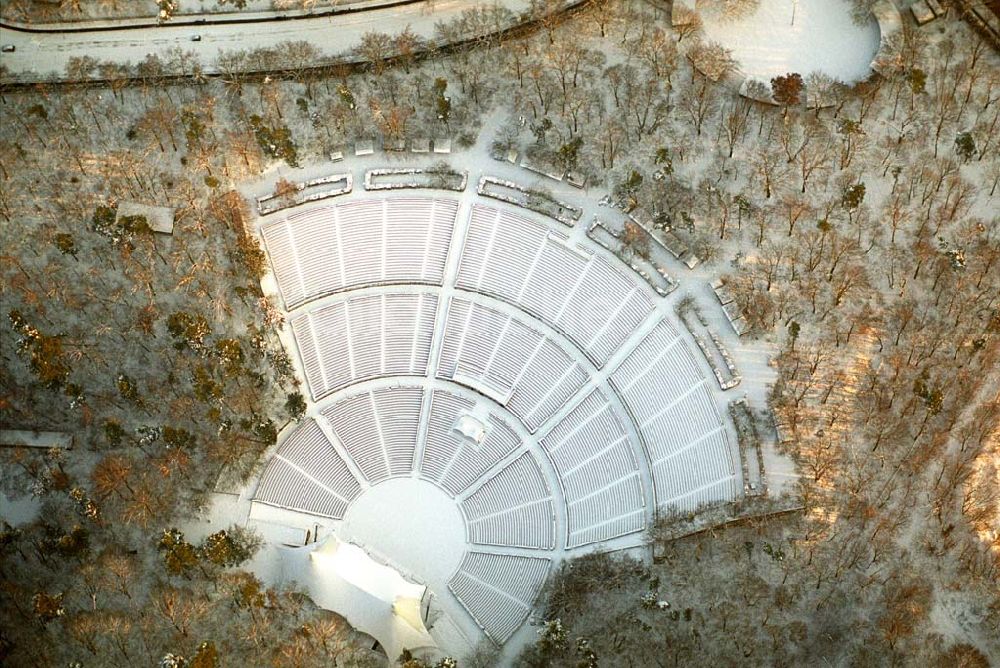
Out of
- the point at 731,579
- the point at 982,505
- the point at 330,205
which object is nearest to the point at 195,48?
the point at 330,205

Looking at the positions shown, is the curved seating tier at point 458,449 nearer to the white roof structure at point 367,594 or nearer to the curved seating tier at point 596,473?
the curved seating tier at point 596,473

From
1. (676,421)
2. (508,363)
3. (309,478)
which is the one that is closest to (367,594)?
(309,478)

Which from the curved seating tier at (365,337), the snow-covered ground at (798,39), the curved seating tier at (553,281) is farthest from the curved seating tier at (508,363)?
the snow-covered ground at (798,39)

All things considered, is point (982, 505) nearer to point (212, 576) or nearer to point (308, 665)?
point (308, 665)

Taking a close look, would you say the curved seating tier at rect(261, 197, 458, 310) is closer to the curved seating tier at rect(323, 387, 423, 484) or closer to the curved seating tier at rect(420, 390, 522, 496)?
the curved seating tier at rect(323, 387, 423, 484)

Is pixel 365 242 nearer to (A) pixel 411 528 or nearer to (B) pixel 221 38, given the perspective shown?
(B) pixel 221 38

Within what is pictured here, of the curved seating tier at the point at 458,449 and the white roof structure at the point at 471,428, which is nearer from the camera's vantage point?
the white roof structure at the point at 471,428
